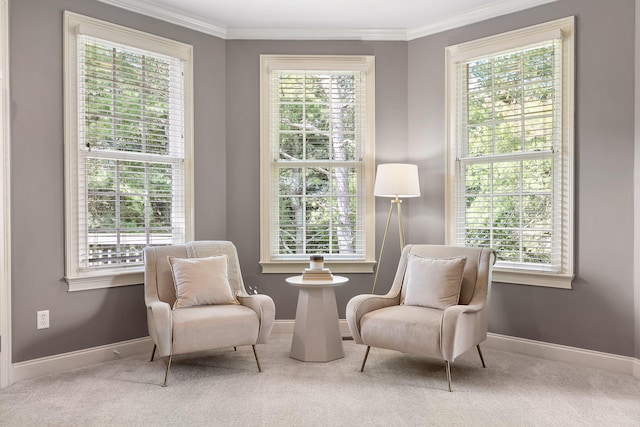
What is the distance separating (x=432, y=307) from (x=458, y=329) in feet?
1.31

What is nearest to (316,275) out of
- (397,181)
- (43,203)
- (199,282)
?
(199,282)

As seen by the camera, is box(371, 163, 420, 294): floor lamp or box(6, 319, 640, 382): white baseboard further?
box(371, 163, 420, 294): floor lamp

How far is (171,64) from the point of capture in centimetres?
424

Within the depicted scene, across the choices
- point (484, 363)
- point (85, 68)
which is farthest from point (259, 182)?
point (484, 363)

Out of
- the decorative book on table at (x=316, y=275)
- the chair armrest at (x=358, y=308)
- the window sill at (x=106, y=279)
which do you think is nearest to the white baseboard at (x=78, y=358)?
the window sill at (x=106, y=279)

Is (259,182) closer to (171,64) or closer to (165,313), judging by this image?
(171,64)

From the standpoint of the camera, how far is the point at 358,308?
356cm

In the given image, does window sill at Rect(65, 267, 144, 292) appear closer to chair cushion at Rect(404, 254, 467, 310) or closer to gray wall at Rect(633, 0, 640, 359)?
chair cushion at Rect(404, 254, 467, 310)

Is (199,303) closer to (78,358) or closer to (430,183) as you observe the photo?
(78,358)

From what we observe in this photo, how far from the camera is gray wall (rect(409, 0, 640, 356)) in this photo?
348 cm

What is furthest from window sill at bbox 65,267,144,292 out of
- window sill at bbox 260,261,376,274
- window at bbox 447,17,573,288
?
window at bbox 447,17,573,288

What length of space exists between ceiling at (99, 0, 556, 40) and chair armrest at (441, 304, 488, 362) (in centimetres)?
231

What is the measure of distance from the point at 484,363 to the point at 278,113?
2.59 meters

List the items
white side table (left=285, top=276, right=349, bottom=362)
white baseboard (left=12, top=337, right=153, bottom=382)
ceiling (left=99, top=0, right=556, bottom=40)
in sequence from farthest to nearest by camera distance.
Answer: ceiling (left=99, top=0, right=556, bottom=40) < white side table (left=285, top=276, right=349, bottom=362) < white baseboard (left=12, top=337, right=153, bottom=382)
